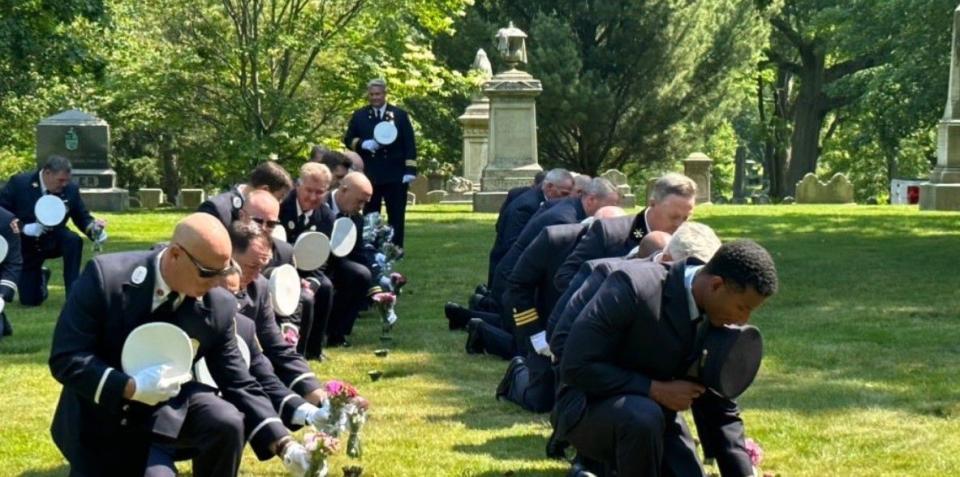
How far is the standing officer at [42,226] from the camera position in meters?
15.8

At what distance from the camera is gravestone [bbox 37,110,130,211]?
29672 millimetres

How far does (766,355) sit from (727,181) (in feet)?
246

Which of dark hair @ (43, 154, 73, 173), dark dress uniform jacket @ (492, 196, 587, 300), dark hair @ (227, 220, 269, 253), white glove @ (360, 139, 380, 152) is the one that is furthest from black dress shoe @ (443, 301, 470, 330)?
dark hair @ (227, 220, 269, 253)

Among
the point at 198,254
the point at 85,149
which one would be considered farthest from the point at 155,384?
the point at 85,149

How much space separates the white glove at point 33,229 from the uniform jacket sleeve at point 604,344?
10.1 meters

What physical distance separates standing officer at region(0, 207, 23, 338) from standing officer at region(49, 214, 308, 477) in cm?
666

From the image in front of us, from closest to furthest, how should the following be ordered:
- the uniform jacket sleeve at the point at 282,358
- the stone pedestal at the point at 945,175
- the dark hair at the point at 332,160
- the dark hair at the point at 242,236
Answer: the dark hair at the point at 242,236
the uniform jacket sleeve at the point at 282,358
the dark hair at the point at 332,160
the stone pedestal at the point at 945,175

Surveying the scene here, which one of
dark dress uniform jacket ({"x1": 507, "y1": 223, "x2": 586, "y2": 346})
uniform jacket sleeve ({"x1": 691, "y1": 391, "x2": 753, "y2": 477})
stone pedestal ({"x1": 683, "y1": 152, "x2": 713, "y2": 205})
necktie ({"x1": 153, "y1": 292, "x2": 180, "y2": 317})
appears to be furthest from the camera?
stone pedestal ({"x1": 683, "y1": 152, "x2": 713, "y2": 205})

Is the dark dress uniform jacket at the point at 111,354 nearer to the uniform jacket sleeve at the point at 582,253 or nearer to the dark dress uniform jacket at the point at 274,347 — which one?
the dark dress uniform jacket at the point at 274,347

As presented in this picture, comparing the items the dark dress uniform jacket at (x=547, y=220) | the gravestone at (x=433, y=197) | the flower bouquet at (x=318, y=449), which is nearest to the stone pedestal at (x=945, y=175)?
the gravestone at (x=433, y=197)

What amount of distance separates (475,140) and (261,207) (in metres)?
27.1

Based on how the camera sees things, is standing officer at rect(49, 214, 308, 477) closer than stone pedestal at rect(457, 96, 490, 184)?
Yes

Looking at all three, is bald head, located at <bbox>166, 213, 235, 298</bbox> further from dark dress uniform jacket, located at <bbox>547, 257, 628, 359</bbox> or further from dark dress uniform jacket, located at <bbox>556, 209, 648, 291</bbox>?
dark dress uniform jacket, located at <bbox>556, 209, 648, 291</bbox>

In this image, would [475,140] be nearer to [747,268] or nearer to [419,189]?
[419,189]
